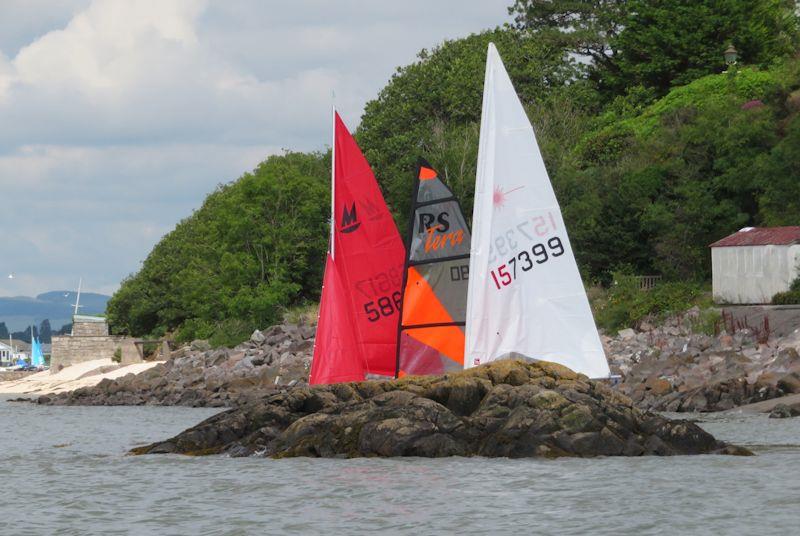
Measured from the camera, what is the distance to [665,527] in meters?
17.7

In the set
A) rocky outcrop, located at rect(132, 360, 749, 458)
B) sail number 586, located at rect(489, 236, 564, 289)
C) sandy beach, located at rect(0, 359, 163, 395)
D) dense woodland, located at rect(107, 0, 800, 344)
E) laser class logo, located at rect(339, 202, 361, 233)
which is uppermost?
dense woodland, located at rect(107, 0, 800, 344)

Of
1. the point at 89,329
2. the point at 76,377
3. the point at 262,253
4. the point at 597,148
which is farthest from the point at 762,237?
the point at 89,329

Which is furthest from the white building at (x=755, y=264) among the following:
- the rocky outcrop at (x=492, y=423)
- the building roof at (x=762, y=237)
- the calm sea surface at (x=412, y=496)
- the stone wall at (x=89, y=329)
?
the stone wall at (x=89, y=329)

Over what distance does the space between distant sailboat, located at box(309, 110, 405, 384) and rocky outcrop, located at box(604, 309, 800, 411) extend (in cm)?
1165

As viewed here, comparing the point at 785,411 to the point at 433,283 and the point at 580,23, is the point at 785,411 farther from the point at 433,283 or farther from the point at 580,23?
the point at 580,23

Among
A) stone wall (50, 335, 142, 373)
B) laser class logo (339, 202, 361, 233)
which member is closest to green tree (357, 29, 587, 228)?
stone wall (50, 335, 142, 373)

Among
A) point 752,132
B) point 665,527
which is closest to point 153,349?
point 752,132

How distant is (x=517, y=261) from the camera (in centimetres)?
2450

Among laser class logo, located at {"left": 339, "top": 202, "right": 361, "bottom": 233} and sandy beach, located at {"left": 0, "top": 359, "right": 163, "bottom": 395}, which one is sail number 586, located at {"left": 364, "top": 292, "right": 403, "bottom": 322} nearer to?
laser class logo, located at {"left": 339, "top": 202, "right": 361, "bottom": 233}

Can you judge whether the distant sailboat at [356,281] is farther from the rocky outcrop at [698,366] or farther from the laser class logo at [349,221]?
the rocky outcrop at [698,366]

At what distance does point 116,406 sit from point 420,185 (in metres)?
32.2

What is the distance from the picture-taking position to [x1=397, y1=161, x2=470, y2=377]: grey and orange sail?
26453mm

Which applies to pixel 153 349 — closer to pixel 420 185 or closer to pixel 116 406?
pixel 116 406

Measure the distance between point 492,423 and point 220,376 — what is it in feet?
110
